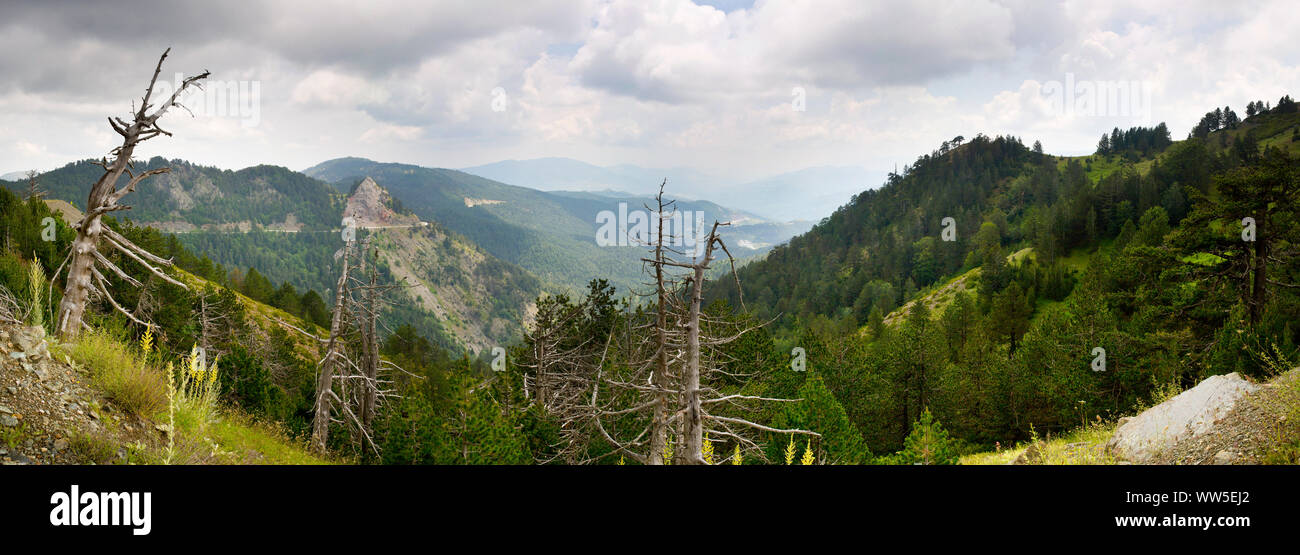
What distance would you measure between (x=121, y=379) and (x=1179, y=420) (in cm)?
1715

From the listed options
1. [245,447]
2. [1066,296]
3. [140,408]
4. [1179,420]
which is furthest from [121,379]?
[1066,296]

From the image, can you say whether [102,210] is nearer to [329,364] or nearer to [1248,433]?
[329,364]

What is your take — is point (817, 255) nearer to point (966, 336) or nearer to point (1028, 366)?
point (966, 336)

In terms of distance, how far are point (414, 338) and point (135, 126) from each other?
68.9m

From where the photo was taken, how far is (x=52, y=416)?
5.71 metres

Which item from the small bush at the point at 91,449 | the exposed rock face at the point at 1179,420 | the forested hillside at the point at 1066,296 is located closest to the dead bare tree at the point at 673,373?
the forested hillside at the point at 1066,296

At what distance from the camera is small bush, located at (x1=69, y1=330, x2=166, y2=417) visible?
6.59 meters

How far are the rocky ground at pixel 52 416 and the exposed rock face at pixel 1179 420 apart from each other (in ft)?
43.9

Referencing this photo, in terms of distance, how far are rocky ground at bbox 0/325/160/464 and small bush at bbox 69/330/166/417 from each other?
0.44 feet
